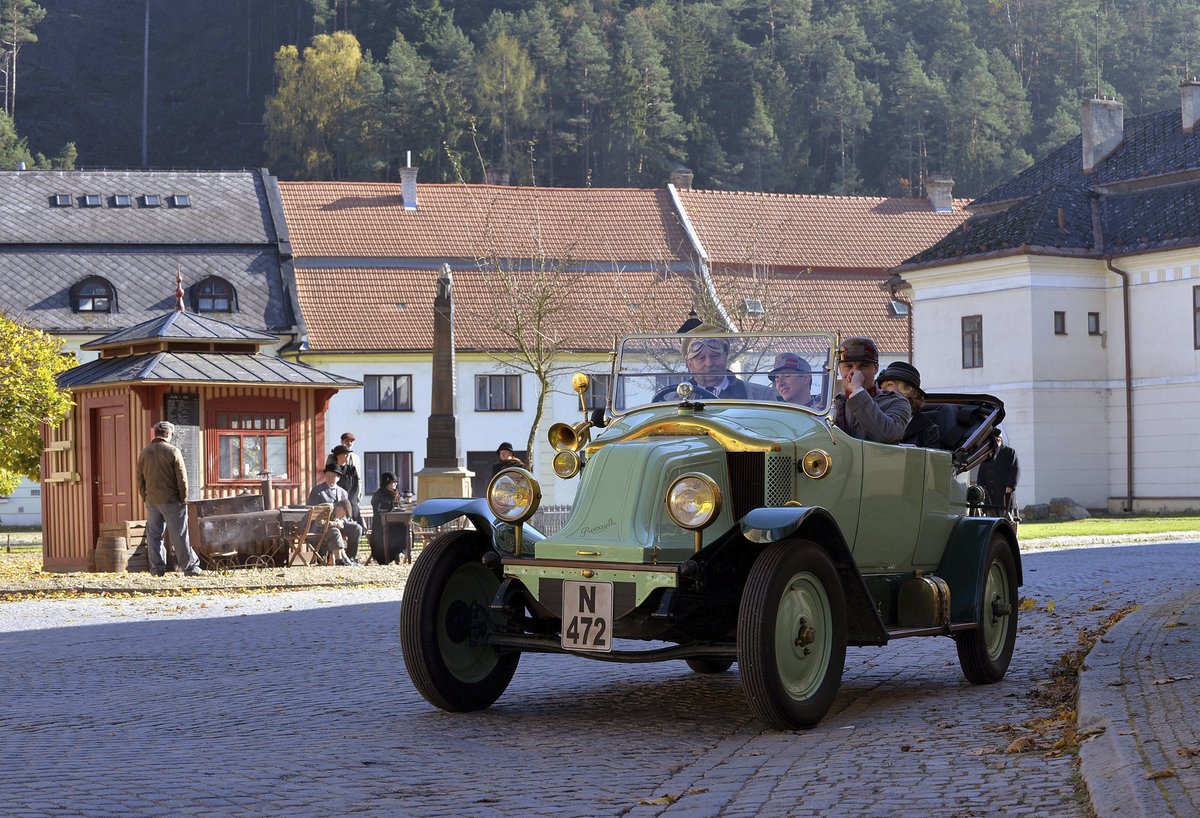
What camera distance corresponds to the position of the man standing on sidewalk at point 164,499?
68.3ft

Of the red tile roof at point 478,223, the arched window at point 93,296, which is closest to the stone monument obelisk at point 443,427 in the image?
the red tile roof at point 478,223

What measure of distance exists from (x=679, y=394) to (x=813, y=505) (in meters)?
0.94

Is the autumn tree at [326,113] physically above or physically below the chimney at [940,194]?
above

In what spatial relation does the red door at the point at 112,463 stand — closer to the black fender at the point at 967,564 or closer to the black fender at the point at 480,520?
the black fender at the point at 480,520

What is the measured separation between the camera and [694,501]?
7945 mm

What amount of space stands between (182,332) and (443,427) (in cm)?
405

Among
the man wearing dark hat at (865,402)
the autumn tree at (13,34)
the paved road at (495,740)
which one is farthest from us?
the autumn tree at (13,34)

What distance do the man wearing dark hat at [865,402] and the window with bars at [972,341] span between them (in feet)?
117

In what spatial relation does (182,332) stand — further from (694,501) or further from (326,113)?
(326,113)

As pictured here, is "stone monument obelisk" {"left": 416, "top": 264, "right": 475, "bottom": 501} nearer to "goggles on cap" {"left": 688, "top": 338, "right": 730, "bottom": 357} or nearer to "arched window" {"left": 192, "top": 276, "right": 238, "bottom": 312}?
"goggles on cap" {"left": 688, "top": 338, "right": 730, "bottom": 357}

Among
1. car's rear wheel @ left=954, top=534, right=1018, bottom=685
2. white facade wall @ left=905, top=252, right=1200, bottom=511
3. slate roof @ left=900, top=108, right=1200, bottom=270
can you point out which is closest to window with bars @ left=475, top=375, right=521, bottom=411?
slate roof @ left=900, top=108, right=1200, bottom=270

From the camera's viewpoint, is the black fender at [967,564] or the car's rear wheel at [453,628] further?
the black fender at [967,564]

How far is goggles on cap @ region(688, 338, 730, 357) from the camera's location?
9180 mm

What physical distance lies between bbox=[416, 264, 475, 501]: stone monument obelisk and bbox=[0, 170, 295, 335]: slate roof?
28.7 meters
